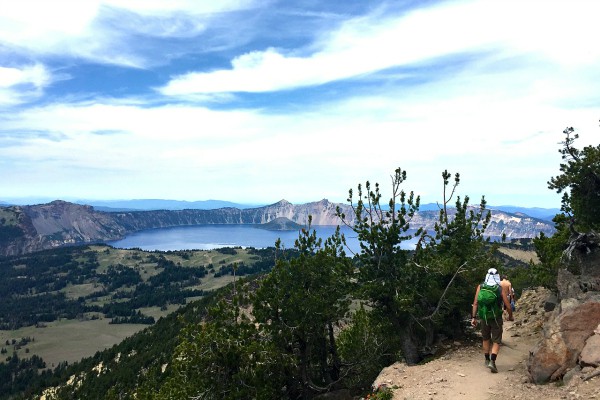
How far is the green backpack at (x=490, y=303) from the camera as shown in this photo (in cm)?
1521

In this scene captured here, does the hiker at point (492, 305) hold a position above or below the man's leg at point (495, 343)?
above

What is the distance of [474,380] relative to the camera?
15.3 meters

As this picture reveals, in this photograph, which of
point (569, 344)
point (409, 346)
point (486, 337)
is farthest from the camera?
point (409, 346)

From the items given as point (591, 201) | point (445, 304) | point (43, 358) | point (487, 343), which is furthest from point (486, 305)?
point (43, 358)

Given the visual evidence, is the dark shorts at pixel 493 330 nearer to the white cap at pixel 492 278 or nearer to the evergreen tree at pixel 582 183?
the white cap at pixel 492 278

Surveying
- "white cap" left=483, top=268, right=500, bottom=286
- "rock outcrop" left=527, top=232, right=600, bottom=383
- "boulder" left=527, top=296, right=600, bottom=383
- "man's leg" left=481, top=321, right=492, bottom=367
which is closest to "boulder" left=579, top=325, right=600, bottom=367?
"rock outcrop" left=527, top=232, right=600, bottom=383

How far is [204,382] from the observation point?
2122 cm

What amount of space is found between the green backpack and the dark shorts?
0.21 meters

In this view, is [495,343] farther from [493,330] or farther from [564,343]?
[564,343]

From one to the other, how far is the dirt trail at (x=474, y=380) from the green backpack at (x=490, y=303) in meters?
2.41

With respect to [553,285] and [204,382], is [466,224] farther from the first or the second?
[204,382]

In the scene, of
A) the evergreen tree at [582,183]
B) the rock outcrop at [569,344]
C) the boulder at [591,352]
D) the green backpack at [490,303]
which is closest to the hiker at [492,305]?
the green backpack at [490,303]

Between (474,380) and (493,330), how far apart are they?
213 cm

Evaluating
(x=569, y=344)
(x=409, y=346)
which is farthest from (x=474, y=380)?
(x=409, y=346)
